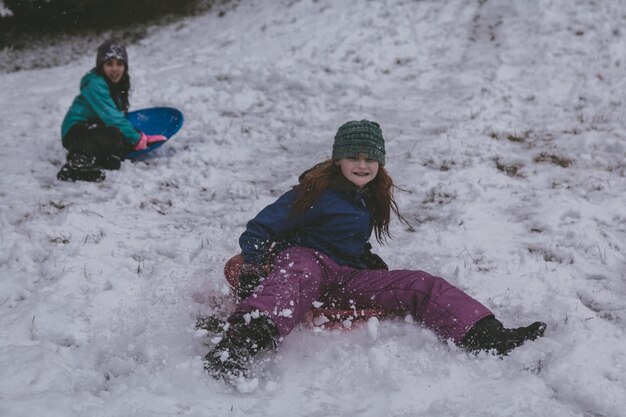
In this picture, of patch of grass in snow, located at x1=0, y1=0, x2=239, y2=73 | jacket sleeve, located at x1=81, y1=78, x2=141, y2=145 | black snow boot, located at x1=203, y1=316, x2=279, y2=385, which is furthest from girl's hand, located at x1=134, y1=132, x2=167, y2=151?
patch of grass in snow, located at x1=0, y1=0, x2=239, y2=73

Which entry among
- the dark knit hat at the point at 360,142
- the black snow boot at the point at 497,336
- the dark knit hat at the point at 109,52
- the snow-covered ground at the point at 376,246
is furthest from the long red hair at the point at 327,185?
the dark knit hat at the point at 109,52

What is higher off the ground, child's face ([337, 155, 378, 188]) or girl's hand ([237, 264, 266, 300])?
Answer: child's face ([337, 155, 378, 188])

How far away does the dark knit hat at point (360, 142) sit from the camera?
11.2 feet

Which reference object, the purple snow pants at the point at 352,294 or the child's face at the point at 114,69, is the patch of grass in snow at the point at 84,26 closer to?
the child's face at the point at 114,69

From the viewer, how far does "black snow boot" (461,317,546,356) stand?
114 inches

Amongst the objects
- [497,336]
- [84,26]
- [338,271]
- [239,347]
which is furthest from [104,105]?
[84,26]

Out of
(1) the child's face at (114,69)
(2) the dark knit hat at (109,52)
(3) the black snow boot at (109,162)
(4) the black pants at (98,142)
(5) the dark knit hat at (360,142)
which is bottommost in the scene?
(3) the black snow boot at (109,162)

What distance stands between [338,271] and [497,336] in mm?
999

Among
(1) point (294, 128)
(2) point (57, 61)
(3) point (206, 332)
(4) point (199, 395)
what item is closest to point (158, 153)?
(1) point (294, 128)

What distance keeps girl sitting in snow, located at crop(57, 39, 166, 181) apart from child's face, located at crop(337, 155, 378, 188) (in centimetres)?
282

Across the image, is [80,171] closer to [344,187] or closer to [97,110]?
[97,110]

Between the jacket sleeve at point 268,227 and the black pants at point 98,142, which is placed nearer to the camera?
the jacket sleeve at point 268,227

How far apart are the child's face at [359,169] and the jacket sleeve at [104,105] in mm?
2937

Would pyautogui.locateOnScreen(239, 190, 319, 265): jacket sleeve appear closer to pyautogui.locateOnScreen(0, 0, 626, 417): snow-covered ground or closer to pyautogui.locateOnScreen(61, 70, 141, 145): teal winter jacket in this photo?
pyautogui.locateOnScreen(0, 0, 626, 417): snow-covered ground
